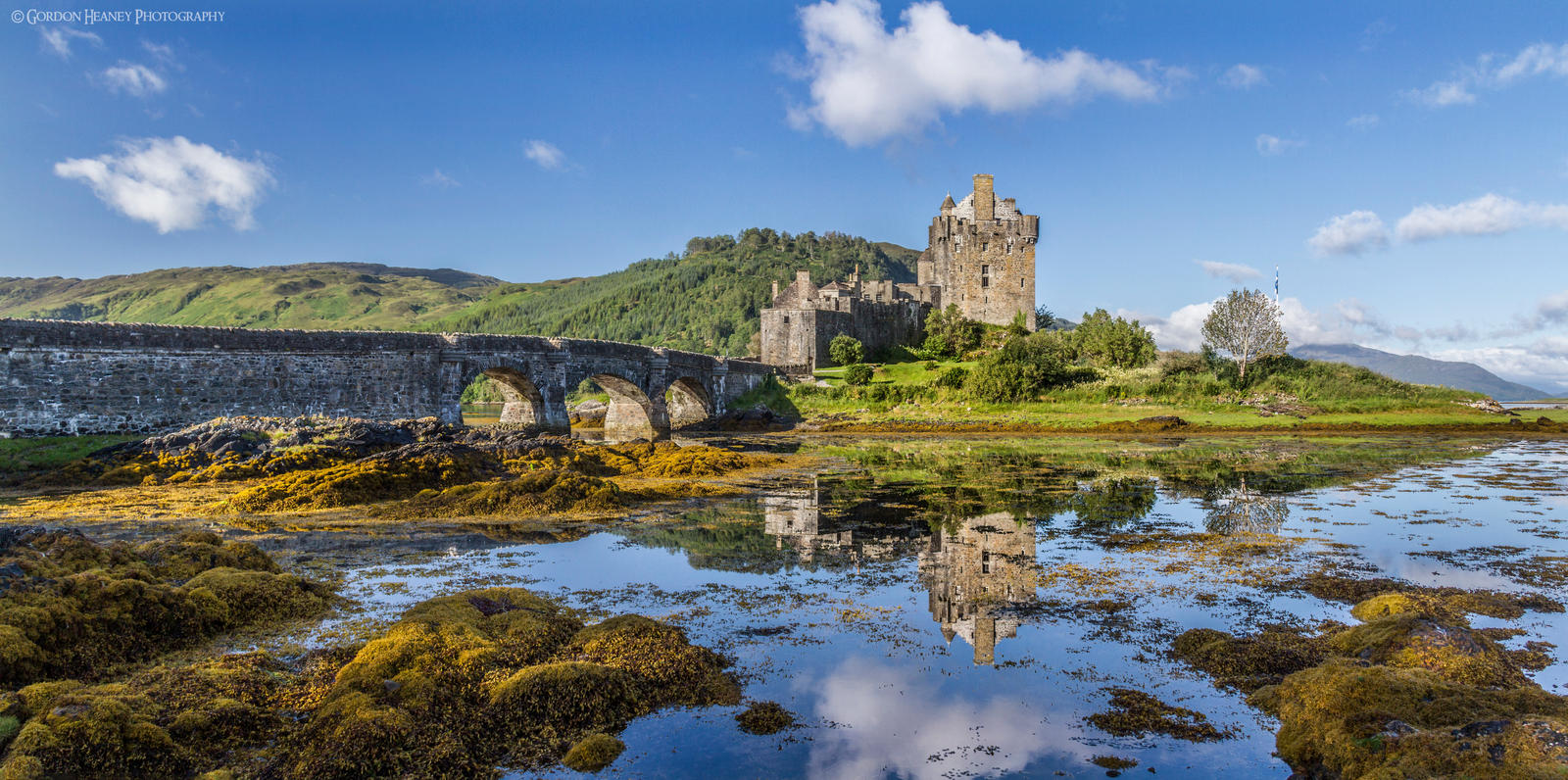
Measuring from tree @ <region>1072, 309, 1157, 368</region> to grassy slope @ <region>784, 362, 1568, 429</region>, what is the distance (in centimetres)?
303

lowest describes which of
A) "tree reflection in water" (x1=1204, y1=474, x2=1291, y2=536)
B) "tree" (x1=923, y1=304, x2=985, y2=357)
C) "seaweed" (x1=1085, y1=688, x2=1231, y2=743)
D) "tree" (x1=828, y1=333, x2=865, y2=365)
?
"tree reflection in water" (x1=1204, y1=474, x2=1291, y2=536)

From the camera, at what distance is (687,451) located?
90.7 ft

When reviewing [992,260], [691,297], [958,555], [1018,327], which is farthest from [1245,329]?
[691,297]

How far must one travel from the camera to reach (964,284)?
243ft

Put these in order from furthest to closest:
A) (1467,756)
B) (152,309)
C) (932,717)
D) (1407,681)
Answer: (152,309) < (932,717) < (1407,681) < (1467,756)

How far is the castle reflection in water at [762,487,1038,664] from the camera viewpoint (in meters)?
9.33

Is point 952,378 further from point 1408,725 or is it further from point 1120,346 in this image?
point 1408,725

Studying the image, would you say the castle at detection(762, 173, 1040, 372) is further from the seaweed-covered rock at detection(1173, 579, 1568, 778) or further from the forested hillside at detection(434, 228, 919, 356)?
the seaweed-covered rock at detection(1173, 579, 1568, 778)

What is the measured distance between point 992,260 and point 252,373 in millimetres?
59435

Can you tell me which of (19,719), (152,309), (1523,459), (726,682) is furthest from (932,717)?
(152,309)

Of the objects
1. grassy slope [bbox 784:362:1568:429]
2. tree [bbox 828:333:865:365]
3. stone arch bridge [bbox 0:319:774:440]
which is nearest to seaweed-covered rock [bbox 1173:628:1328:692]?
stone arch bridge [bbox 0:319:774:440]

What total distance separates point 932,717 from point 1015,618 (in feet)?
9.72

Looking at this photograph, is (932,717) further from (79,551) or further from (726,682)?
(79,551)

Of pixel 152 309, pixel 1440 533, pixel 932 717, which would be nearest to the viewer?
pixel 932 717
